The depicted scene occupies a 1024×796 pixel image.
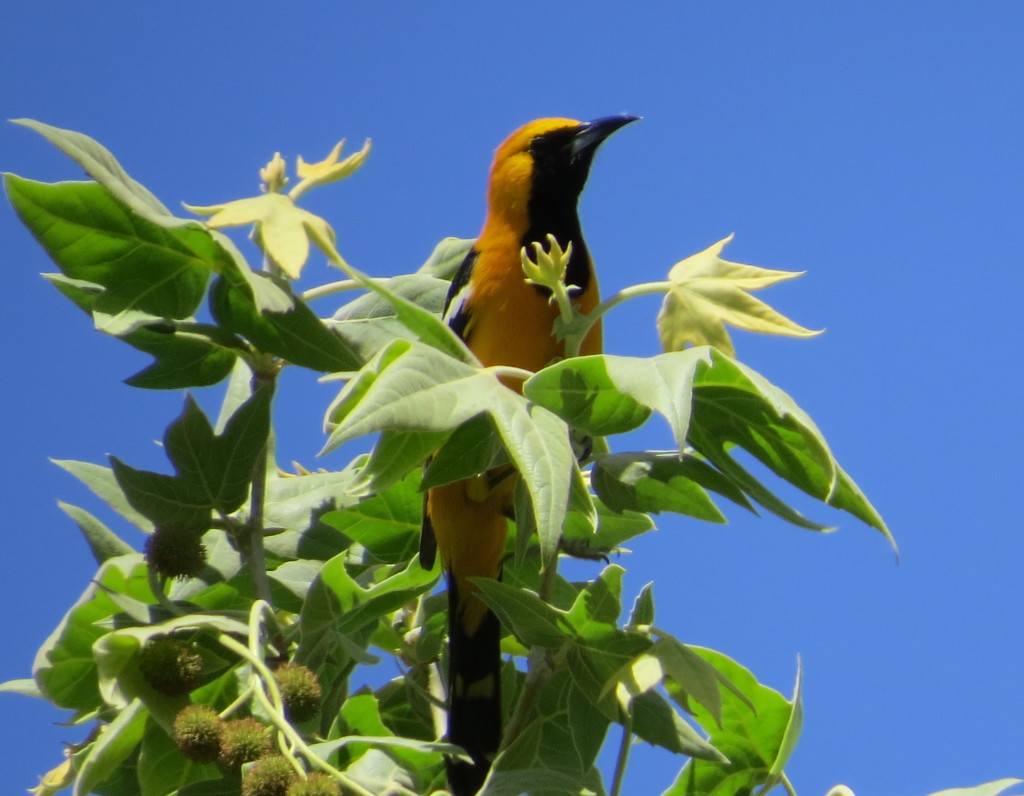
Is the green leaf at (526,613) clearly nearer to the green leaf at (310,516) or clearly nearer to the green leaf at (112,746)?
the green leaf at (310,516)

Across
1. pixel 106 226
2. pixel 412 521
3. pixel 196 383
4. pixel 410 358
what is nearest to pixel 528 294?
pixel 412 521

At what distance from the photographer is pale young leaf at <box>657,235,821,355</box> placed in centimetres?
146

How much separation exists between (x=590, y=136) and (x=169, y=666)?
6.93 feet

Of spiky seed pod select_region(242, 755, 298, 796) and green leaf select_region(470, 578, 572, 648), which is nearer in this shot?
spiky seed pod select_region(242, 755, 298, 796)

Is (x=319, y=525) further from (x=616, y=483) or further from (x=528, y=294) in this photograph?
(x=528, y=294)

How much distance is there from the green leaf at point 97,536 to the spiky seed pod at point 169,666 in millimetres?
309

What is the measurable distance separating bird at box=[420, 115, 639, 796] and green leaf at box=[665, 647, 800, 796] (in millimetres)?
308

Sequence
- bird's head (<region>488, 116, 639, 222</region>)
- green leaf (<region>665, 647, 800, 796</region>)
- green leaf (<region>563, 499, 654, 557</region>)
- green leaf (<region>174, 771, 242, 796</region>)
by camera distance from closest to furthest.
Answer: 1. green leaf (<region>174, 771, 242, 796</region>)
2. green leaf (<region>665, 647, 800, 796</region>)
3. green leaf (<region>563, 499, 654, 557</region>)
4. bird's head (<region>488, 116, 639, 222</region>)

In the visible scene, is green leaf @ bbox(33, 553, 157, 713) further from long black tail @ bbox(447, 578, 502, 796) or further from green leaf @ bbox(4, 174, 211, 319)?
long black tail @ bbox(447, 578, 502, 796)

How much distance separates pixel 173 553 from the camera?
4.70 ft

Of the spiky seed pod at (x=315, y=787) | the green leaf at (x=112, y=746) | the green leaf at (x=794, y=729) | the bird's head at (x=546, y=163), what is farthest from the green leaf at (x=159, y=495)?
the bird's head at (x=546, y=163)

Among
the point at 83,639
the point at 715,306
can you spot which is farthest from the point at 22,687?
the point at 715,306

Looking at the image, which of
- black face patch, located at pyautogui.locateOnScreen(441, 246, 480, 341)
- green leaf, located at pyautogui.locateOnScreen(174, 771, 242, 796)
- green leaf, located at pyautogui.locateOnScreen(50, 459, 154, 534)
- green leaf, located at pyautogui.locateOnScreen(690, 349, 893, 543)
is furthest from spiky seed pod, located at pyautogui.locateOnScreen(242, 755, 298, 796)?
black face patch, located at pyautogui.locateOnScreen(441, 246, 480, 341)

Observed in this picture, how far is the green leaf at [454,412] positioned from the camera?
115 centimetres
